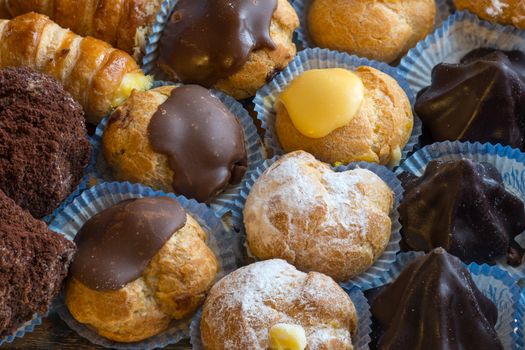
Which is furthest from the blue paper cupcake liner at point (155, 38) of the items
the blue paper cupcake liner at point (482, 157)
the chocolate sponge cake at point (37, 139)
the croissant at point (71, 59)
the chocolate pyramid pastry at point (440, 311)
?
the chocolate pyramid pastry at point (440, 311)

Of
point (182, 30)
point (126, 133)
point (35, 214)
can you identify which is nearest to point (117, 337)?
point (35, 214)

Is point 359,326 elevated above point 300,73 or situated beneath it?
situated beneath

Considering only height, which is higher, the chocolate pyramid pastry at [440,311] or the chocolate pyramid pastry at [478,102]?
the chocolate pyramid pastry at [478,102]

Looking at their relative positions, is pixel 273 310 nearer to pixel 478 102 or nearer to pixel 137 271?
pixel 137 271

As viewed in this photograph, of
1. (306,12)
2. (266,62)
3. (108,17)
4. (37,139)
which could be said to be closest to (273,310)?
(37,139)

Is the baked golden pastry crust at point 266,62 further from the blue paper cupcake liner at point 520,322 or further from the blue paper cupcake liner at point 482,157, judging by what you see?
the blue paper cupcake liner at point 520,322

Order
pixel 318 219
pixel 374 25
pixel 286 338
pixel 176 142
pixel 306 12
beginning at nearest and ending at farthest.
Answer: pixel 286 338
pixel 318 219
pixel 176 142
pixel 374 25
pixel 306 12
